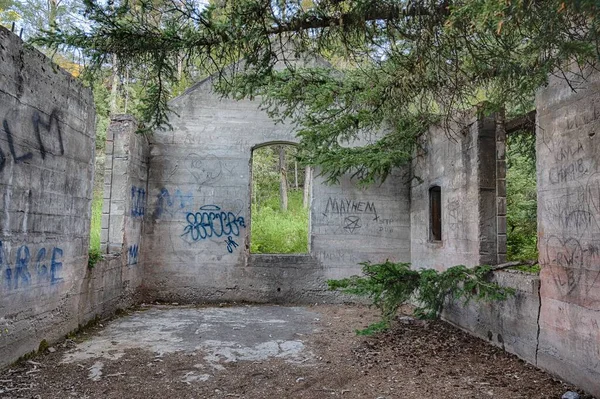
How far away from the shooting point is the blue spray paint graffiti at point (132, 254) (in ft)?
27.4

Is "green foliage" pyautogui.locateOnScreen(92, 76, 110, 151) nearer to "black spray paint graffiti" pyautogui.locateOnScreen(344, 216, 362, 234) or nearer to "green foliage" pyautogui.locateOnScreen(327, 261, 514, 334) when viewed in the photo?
"black spray paint graffiti" pyautogui.locateOnScreen(344, 216, 362, 234)

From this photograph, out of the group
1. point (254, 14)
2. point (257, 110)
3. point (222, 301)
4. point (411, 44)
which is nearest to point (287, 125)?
point (257, 110)

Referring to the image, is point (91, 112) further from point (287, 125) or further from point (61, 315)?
point (287, 125)

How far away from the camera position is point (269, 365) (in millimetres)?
5078

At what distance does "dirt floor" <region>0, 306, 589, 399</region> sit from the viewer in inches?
168

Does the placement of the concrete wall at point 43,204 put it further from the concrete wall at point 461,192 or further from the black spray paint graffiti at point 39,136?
the concrete wall at point 461,192

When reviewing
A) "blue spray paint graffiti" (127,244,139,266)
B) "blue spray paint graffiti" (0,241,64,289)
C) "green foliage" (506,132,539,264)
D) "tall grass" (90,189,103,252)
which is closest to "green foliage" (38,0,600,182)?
"blue spray paint graffiti" (0,241,64,289)

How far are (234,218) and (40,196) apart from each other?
14.5ft

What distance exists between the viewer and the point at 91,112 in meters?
6.46

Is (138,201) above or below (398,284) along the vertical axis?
above

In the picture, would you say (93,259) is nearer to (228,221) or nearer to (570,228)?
(228,221)

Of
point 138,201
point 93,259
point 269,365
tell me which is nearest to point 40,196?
point 93,259

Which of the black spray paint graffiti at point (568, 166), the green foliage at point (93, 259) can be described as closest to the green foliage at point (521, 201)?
the black spray paint graffiti at point (568, 166)

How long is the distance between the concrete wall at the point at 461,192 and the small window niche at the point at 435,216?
0.22 feet
